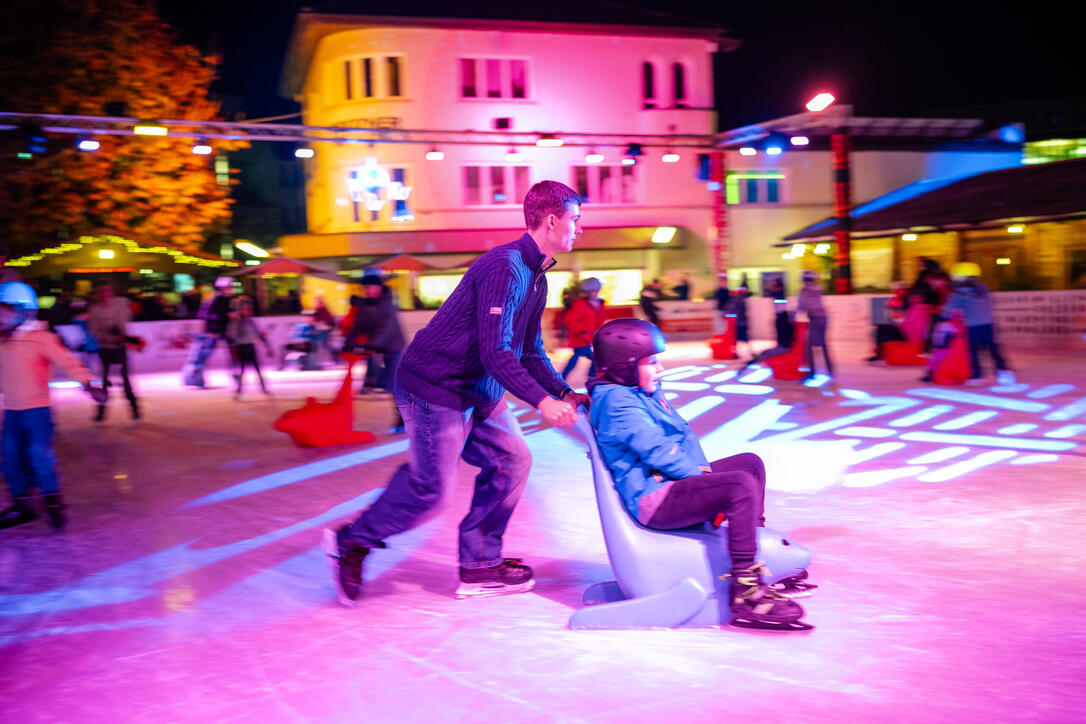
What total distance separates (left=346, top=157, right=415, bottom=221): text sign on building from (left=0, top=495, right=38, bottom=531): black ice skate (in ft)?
91.1

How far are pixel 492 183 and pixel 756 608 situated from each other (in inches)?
1224

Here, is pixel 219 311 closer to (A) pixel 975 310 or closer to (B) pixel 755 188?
(A) pixel 975 310

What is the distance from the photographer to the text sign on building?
33375 mm

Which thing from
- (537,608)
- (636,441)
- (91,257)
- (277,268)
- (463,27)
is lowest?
(537,608)

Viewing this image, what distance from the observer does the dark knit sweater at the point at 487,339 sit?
379cm

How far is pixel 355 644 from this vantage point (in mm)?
3736

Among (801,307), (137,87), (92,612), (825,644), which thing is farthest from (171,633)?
(137,87)

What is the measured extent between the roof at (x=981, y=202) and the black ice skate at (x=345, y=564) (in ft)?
67.3

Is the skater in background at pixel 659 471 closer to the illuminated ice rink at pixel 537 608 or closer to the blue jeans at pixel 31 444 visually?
the illuminated ice rink at pixel 537 608

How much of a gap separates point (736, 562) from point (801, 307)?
11.1 metres

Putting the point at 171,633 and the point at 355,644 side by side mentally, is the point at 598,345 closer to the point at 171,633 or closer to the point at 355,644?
the point at 355,644

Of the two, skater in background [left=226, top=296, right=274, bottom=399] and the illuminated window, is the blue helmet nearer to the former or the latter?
skater in background [left=226, top=296, right=274, bottom=399]

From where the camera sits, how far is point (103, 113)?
2433 cm

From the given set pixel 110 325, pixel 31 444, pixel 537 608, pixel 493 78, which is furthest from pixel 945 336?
pixel 493 78
